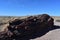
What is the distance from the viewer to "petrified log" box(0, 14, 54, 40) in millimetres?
15727

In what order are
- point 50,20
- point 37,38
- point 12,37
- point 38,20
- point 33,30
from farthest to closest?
point 50,20
point 38,20
point 33,30
point 37,38
point 12,37

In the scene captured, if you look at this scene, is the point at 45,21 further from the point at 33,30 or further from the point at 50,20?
the point at 33,30

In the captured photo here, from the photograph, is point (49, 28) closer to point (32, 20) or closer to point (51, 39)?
point (32, 20)

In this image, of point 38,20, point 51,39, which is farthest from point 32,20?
point 51,39

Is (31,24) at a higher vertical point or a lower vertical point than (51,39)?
higher

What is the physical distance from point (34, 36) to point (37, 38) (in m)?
0.84

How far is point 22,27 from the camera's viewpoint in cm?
1727

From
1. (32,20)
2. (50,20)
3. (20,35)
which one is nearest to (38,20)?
(32,20)

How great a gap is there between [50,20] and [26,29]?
561 cm

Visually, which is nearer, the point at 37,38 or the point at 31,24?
the point at 37,38

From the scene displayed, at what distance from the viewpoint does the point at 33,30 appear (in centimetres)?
1828

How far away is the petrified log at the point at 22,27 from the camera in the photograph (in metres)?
15.7

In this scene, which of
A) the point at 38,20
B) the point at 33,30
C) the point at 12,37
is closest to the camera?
the point at 12,37

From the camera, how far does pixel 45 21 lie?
68.0 ft
